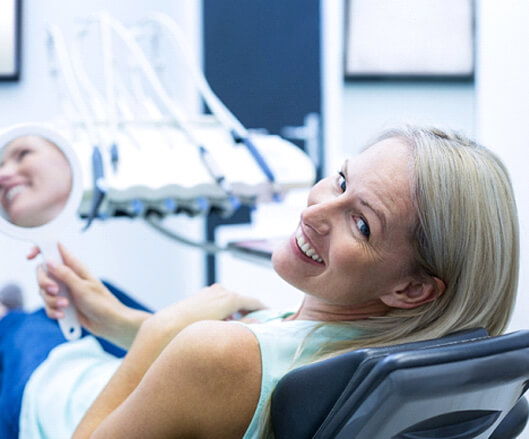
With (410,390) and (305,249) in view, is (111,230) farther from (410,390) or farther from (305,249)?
(410,390)

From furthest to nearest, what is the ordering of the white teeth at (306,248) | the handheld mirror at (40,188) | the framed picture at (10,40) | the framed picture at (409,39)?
the framed picture at (409,39) → the framed picture at (10,40) → the handheld mirror at (40,188) → the white teeth at (306,248)

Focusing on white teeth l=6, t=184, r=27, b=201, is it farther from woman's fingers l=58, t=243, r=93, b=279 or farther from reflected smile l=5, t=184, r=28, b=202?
woman's fingers l=58, t=243, r=93, b=279

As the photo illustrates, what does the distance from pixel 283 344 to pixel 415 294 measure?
191 mm

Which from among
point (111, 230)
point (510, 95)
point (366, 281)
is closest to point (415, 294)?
point (366, 281)

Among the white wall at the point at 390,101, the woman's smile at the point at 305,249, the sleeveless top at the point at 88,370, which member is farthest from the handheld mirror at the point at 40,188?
the white wall at the point at 390,101

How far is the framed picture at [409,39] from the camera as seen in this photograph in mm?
4281

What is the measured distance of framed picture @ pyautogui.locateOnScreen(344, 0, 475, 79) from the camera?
4.28m

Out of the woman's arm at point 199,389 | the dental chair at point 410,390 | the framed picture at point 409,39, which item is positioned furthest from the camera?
the framed picture at point 409,39

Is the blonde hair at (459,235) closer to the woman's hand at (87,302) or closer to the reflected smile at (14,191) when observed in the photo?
the woman's hand at (87,302)

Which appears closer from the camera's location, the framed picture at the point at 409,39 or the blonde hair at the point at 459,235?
the blonde hair at the point at 459,235

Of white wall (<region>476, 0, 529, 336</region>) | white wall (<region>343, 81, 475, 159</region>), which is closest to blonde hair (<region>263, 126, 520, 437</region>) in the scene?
white wall (<region>476, 0, 529, 336</region>)

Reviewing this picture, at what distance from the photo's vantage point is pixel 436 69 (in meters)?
4.45

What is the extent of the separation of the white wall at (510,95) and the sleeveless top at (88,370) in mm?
447

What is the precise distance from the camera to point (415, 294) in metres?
0.91
